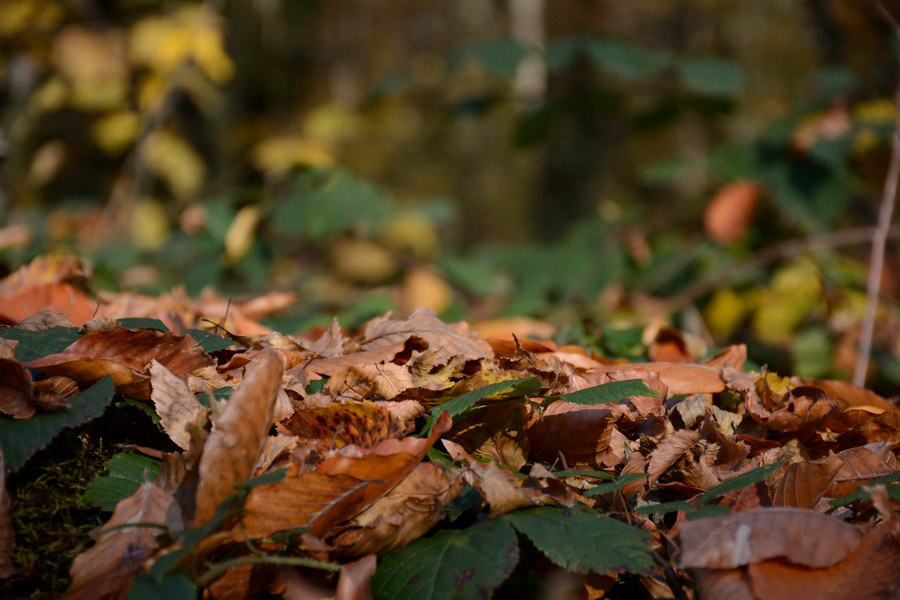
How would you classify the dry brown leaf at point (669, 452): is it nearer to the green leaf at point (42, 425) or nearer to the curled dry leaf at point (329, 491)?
the curled dry leaf at point (329, 491)

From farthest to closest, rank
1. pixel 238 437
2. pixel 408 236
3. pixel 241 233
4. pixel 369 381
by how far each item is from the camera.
Result: 1. pixel 408 236
2. pixel 241 233
3. pixel 369 381
4. pixel 238 437

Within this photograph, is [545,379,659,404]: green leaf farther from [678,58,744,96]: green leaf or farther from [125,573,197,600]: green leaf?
[678,58,744,96]: green leaf

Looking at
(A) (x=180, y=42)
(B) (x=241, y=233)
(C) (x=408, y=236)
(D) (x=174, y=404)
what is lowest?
(C) (x=408, y=236)

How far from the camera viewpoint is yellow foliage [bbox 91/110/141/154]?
181 inches

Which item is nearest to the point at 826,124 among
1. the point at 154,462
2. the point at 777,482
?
the point at 777,482

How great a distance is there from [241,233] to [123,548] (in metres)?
1.82

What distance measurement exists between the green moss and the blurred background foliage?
0.79 meters

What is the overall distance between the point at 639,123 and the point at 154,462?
2.97 metres

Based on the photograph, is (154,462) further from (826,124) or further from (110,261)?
(826,124)

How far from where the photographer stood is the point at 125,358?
89 cm

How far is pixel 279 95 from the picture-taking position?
18.3ft

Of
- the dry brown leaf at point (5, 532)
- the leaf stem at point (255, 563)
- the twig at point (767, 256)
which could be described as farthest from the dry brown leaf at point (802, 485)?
the twig at point (767, 256)

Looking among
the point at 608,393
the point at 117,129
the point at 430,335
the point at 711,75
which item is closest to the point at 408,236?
the point at 711,75

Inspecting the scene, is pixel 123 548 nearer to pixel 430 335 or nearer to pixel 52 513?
pixel 52 513
